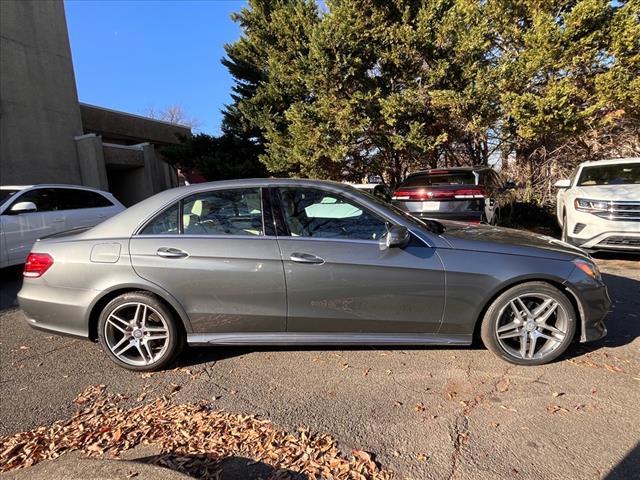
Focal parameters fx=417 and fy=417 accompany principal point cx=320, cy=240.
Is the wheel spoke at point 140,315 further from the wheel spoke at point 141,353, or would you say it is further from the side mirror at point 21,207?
the side mirror at point 21,207

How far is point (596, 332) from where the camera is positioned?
334 cm

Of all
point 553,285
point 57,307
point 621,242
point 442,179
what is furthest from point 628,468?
point 442,179

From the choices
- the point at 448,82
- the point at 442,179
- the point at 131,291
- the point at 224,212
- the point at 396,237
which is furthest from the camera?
the point at 448,82

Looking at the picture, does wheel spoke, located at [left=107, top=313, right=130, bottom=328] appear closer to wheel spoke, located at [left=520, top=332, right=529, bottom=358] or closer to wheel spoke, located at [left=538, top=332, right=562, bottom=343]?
wheel spoke, located at [left=520, top=332, right=529, bottom=358]

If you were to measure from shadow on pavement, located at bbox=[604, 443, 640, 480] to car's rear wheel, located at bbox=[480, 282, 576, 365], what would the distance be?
1040mm

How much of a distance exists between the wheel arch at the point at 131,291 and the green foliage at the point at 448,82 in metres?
8.27

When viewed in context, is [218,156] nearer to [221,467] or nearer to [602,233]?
[602,233]

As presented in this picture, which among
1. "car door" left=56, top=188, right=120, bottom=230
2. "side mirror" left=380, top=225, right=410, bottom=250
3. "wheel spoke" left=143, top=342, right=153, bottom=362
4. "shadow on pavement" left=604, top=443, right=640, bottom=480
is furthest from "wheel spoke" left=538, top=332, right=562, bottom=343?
"car door" left=56, top=188, right=120, bottom=230

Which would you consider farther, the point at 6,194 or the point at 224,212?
the point at 6,194

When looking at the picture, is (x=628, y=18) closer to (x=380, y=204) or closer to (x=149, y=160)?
(x=380, y=204)

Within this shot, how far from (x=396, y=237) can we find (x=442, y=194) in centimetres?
453

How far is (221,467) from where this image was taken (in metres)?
2.29

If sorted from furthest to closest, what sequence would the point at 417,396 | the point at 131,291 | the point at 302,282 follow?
the point at 131,291 → the point at 302,282 → the point at 417,396

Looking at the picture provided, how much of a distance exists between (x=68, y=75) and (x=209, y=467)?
692 inches
